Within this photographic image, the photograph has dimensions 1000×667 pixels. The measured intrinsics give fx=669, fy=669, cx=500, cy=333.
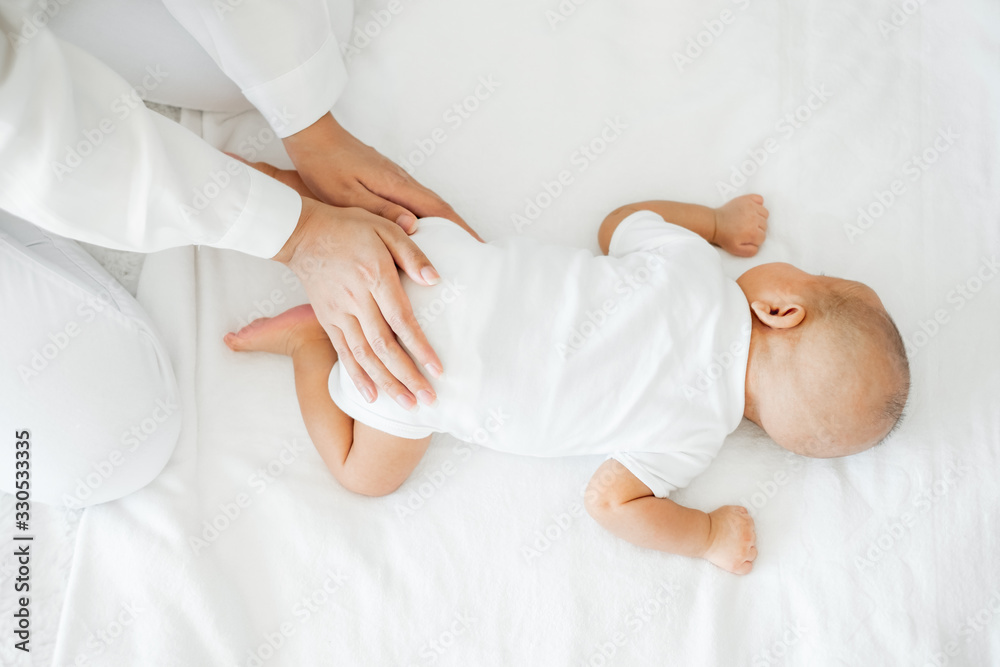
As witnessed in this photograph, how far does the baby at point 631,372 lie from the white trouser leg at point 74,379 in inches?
9.3

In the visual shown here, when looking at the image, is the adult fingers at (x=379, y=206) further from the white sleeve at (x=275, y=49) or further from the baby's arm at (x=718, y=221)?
the baby's arm at (x=718, y=221)

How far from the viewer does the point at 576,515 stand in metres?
1.21

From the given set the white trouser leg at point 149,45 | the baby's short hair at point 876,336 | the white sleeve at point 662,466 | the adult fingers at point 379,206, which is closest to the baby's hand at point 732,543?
the white sleeve at point 662,466

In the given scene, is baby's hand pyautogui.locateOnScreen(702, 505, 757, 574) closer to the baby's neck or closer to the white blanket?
the white blanket

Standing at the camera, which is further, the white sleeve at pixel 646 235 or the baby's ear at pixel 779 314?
the white sleeve at pixel 646 235

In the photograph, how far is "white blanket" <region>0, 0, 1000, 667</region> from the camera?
1123mm

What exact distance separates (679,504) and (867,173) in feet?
2.54

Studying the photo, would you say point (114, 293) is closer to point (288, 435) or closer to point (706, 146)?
point (288, 435)

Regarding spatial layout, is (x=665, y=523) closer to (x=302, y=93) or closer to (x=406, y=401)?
(x=406, y=401)

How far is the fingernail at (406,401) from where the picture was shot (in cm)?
104

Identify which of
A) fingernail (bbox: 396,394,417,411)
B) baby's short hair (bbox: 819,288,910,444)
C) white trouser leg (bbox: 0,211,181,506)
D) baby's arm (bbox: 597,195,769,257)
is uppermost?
baby's short hair (bbox: 819,288,910,444)

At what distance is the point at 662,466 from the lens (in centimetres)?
116

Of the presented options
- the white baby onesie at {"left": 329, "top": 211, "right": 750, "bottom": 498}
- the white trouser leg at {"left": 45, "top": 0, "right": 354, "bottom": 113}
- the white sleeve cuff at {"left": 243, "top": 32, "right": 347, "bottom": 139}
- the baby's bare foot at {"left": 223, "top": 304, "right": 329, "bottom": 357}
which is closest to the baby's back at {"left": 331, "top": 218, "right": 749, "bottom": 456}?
the white baby onesie at {"left": 329, "top": 211, "right": 750, "bottom": 498}

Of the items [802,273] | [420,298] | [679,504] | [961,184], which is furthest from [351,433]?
[961,184]
